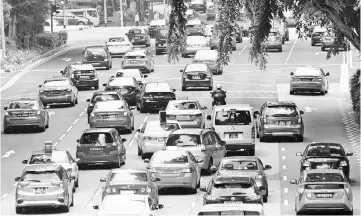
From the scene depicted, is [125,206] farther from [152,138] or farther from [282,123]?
[282,123]

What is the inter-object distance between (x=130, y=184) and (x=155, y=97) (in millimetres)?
25003

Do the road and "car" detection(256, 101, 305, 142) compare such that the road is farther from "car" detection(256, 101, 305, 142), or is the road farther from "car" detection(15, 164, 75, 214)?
"car" detection(15, 164, 75, 214)

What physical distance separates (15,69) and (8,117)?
28.1 meters

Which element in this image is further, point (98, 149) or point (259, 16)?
point (98, 149)

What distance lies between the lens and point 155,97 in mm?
59094

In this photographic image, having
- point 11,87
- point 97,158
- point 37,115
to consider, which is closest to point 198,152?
point 97,158

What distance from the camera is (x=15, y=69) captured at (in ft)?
268

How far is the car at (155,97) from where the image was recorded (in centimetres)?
5897

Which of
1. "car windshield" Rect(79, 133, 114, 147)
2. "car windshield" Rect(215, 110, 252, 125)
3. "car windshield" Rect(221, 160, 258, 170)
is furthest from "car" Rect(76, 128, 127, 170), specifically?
"car windshield" Rect(221, 160, 258, 170)

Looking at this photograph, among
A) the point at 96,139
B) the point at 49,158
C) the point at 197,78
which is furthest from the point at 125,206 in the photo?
the point at 197,78

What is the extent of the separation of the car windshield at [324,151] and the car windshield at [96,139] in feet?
23.6

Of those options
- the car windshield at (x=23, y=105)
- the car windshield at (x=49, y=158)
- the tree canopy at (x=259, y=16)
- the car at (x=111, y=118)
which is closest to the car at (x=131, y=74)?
the car windshield at (x=23, y=105)

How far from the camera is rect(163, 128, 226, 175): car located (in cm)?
4194

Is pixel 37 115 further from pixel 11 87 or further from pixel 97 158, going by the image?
pixel 11 87
